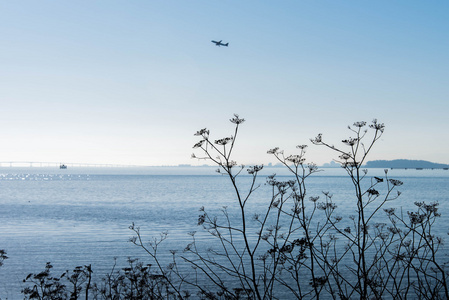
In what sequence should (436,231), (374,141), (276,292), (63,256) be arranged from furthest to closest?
1. (436,231)
2. (63,256)
3. (276,292)
4. (374,141)

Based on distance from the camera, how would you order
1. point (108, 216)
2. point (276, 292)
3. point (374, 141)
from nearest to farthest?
point (374, 141)
point (276, 292)
point (108, 216)

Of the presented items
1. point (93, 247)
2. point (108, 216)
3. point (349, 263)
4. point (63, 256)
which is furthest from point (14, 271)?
point (108, 216)

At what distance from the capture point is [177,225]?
4044 centimetres

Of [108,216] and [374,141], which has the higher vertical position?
[374,141]

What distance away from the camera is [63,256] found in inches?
983

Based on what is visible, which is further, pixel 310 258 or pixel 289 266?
pixel 310 258

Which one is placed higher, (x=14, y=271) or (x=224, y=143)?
(x=224, y=143)

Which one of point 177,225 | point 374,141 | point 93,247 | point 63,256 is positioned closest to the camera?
point 374,141

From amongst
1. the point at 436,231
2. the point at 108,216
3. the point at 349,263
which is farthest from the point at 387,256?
the point at 108,216

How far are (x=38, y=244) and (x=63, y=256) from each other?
547 cm

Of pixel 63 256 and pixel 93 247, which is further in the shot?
pixel 93 247

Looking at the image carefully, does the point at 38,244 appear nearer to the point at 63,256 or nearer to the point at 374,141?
the point at 63,256

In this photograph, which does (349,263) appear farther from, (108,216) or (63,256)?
(108,216)

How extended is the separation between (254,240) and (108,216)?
25.7 m
